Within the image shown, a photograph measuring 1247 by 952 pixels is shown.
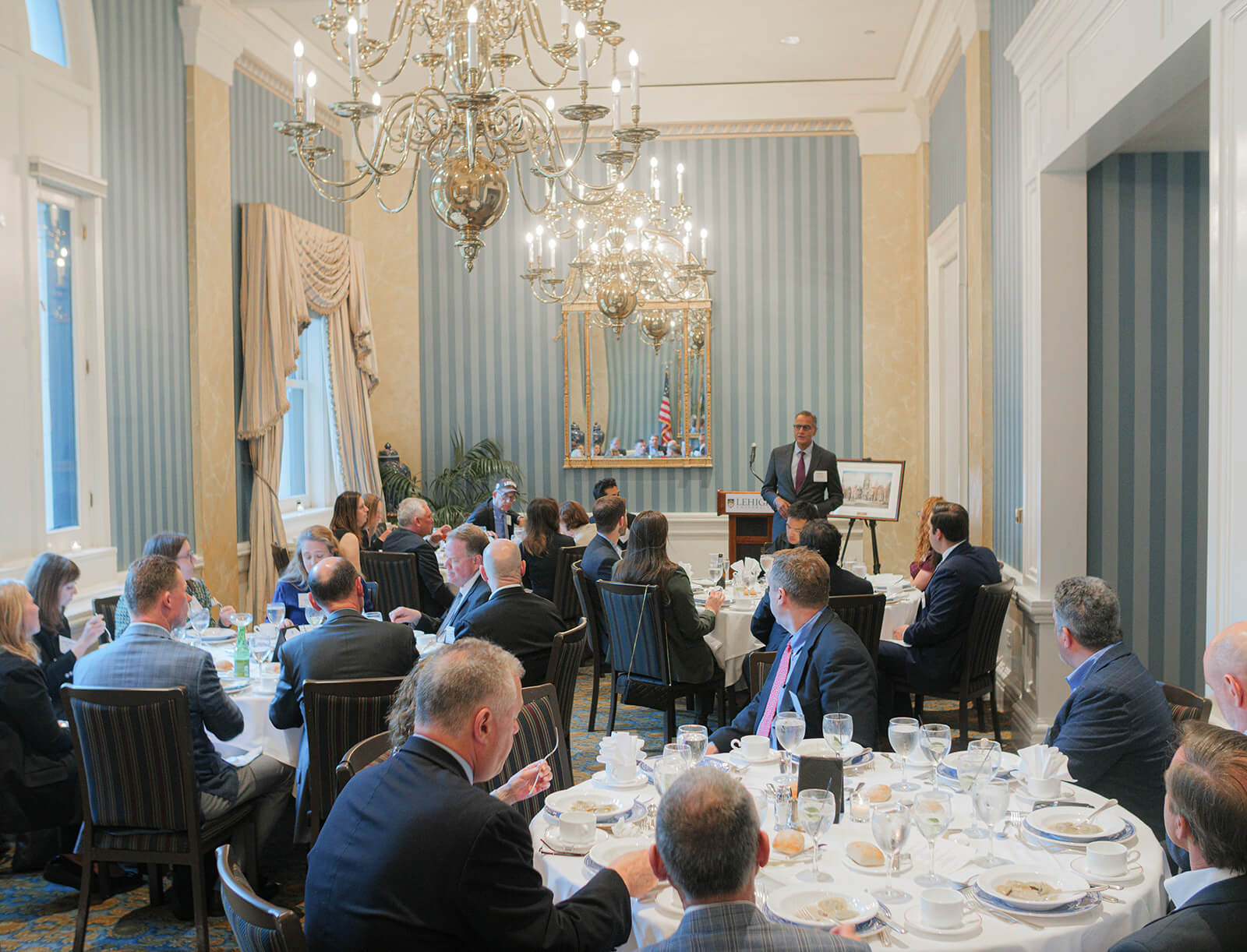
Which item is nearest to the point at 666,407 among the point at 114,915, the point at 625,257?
the point at 625,257

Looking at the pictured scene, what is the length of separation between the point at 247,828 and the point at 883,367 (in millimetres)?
7807

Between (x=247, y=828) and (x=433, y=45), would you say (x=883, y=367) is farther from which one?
(x=247, y=828)

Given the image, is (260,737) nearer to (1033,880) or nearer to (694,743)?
(694,743)

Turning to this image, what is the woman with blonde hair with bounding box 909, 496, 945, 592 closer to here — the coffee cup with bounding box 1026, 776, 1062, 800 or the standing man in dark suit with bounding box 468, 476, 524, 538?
the standing man in dark suit with bounding box 468, 476, 524, 538

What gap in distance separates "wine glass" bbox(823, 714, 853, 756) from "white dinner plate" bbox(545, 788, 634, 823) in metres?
0.61

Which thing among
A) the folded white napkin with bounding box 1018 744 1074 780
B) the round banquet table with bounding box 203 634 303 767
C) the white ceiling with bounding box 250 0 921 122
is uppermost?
the white ceiling with bounding box 250 0 921 122

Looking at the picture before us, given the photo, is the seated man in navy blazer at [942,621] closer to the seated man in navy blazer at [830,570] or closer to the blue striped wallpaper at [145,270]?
the seated man in navy blazer at [830,570]

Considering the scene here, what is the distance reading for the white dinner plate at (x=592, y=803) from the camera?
9.01 feet

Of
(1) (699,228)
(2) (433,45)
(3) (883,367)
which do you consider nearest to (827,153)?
(1) (699,228)

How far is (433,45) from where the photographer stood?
4402mm

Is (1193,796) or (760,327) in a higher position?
(760,327)

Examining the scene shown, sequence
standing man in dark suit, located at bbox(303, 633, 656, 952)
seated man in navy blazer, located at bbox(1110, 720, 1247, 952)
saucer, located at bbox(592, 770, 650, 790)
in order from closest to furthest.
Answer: seated man in navy blazer, located at bbox(1110, 720, 1247, 952)
standing man in dark suit, located at bbox(303, 633, 656, 952)
saucer, located at bbox(592, 770, 650, 790)

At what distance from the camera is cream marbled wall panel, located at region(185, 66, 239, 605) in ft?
24.5

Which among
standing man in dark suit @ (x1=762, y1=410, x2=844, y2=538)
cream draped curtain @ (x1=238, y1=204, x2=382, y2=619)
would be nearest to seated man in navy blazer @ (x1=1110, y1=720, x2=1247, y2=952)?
standing man in dark suit @ (x1=762, y1=410, x2=844, y2=538)
